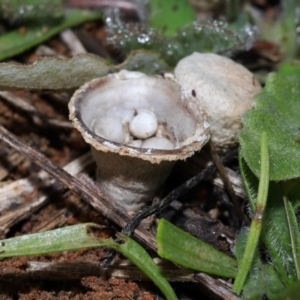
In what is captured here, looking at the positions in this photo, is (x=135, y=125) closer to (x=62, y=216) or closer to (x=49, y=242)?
(x=62, y=216)

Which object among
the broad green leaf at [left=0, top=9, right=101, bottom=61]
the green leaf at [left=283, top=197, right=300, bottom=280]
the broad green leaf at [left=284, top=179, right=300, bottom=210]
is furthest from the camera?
the broad green leaf at [left=0, top=9, right=101, bottom=61]

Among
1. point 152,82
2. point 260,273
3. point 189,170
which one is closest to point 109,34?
point 152,82

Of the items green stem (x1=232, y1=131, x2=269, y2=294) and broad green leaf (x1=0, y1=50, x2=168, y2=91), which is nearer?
green stem (x1=232, y1=131, x2=269, y2=294)

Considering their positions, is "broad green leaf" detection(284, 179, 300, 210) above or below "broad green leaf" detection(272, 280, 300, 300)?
below

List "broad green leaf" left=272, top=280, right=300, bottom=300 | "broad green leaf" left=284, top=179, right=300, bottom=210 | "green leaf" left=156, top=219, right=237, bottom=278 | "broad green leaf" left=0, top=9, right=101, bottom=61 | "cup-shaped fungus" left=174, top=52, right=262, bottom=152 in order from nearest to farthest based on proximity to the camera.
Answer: "broad green leaf" left=272, top=280, right=300, bottom=300 → "green leaf" left=156, top=219, right=237, bottom=278 → "broad green leaf" left=284, top=179, right=300, bottom=210 → "cup-shaped fungus" left=174, top=52, right=262, bottom=152 → "broad green leaf" left=0, top=9, right=101, bottom=61

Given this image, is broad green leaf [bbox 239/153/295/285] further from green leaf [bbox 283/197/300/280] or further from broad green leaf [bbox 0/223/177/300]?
broad green leaf [bbox 0/223/177/300]

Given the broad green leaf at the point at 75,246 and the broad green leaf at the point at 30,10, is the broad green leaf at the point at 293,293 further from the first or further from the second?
the broad green leaf at the point at 30,10

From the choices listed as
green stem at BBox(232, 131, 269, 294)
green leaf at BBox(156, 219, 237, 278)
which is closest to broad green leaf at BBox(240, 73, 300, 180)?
green stem at BBox(232, 131, 269, 294)

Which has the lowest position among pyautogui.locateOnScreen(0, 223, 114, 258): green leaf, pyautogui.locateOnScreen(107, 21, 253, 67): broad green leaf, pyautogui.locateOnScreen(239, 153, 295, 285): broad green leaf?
pyautogui.locateOnScreen(239, 153, 295, 285): broad green leaf
